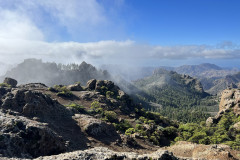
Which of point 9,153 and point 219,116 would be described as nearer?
point 9,153

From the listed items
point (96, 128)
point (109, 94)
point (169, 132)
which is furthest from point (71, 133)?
point (109, 94)

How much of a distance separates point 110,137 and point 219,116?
7612 cm

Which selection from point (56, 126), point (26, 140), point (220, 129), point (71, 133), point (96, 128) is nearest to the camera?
point (26, 140)

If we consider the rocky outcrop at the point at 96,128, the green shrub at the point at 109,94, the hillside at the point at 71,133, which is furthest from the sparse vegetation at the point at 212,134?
the green shrub at the point at 109,94

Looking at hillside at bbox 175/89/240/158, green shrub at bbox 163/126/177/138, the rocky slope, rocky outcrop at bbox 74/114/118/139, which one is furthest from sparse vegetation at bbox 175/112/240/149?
rocky outcrop at bbox 74/114/118/139

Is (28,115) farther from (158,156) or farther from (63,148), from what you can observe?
(158,156)

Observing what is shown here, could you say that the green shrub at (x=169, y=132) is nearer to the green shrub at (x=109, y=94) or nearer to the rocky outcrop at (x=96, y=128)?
the rocky outcrop at (x=96, y=128)

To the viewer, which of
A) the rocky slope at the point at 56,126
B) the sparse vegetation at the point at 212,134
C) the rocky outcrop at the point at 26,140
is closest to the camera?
the rocky outcrop at the point at 26,140

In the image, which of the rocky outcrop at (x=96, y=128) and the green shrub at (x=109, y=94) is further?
the green shrub at (x=109, y=94)

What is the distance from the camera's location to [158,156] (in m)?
15.9

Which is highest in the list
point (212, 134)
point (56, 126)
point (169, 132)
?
point (56, 126)

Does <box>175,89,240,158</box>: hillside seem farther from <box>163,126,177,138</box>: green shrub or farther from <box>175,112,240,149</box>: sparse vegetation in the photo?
<box>163,126,177,138</box>: green shrub

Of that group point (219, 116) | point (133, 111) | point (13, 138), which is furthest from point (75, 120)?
point (219, 116)

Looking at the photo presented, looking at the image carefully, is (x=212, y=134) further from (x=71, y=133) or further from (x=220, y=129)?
(x=71, y=133)
